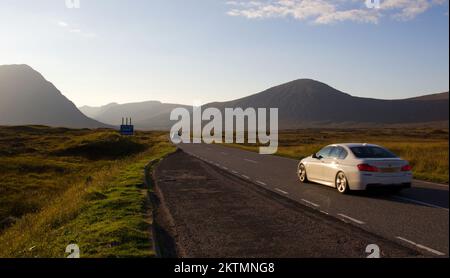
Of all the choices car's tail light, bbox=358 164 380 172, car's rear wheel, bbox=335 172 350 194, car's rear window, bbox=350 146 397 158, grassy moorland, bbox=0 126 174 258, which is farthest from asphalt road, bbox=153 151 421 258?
car's rear window, bbox=350 146 397 158

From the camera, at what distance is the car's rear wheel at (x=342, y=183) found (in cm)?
1295

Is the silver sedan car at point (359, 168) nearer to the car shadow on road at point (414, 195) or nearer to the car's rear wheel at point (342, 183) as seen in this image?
the car's rear wheel at point (342, 183)

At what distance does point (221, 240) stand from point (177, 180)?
9.77 meters

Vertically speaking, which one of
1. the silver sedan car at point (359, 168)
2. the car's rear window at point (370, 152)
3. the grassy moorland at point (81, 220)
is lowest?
the grassy moorland at point (81, 220)

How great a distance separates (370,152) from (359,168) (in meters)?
0.99

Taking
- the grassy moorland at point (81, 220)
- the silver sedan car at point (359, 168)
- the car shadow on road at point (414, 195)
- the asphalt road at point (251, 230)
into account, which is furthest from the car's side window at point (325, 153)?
the grassy moorland at point (81, 220)

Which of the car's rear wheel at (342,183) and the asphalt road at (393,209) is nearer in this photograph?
the asphalt road at (393,209)

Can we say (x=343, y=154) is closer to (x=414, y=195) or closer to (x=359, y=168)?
(x=359, y=168)

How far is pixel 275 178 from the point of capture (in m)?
17.3

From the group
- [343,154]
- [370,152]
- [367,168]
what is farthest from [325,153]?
[367,168]

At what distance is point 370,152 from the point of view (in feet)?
42.9

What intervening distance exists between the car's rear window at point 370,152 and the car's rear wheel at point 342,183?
0.76m
